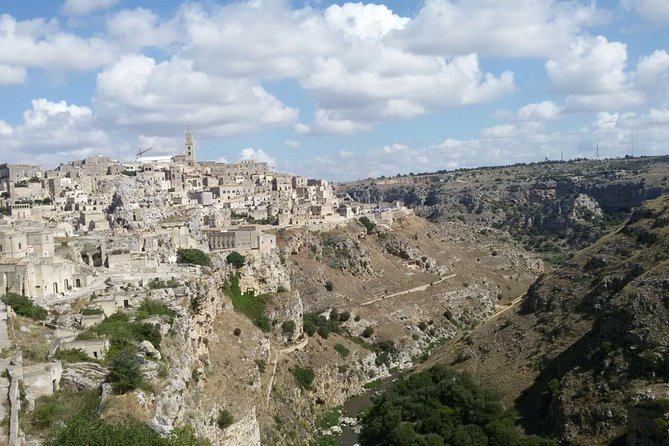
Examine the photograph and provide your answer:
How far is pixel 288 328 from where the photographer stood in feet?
172

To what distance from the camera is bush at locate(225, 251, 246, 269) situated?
53.6 m

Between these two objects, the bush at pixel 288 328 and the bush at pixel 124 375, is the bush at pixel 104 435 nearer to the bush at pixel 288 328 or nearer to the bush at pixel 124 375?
the bush at pixel 124 375

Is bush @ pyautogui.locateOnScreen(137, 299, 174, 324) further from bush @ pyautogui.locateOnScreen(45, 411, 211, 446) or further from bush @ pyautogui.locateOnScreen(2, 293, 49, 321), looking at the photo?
bush @ pyautogui.locateOnScreen(45, 411, 211, 446)

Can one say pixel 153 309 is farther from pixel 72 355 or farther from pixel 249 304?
pixel 249 304

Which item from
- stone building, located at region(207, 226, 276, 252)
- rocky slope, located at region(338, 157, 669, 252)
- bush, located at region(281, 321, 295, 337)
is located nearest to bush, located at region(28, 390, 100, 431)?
bush, located at region(281, 321, 295, 337)

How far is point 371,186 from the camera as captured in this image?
178 metres

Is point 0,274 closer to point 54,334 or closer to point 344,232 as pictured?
point 54,334

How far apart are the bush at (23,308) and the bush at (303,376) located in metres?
23.3

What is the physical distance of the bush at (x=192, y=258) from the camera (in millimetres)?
47188

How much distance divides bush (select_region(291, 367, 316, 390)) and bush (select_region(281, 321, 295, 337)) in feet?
9.14

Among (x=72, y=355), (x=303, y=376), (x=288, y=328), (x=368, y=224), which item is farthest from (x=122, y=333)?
(x=368, y=224)

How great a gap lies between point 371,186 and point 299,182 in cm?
7408

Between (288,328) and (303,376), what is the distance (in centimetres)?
392

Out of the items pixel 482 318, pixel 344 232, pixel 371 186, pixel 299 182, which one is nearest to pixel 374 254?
pixel 344 232
